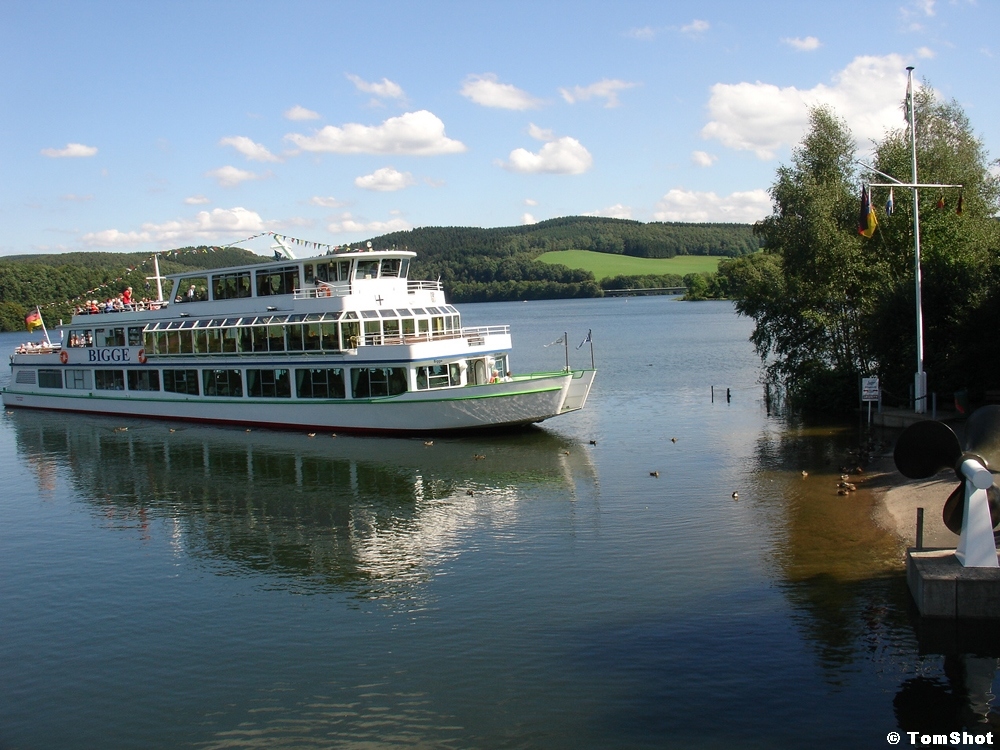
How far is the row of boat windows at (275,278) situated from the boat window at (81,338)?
7.07 metres

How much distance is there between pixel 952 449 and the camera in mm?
13273

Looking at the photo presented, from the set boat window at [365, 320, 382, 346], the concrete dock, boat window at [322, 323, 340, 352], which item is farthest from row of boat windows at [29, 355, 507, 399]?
the concrete dock

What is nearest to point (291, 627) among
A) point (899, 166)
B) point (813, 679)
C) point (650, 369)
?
point (813, 679)

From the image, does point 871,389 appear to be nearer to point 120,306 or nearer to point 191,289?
point 191,289

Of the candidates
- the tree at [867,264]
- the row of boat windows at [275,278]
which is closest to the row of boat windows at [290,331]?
the row of boat windows at [275,278]

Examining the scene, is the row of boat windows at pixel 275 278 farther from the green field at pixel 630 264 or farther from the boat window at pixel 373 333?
the green field at pixel 630 264

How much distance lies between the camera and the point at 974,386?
28.1 meters

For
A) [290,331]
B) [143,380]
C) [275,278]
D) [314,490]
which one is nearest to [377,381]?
[290,331]

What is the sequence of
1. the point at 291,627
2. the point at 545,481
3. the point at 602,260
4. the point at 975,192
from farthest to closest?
the point at 602,260
the point at 975,192
the point at 545,481
the point at 291,627

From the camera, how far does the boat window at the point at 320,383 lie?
3412cm

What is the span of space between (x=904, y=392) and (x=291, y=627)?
24863 mm

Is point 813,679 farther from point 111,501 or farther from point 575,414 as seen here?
point 575,414

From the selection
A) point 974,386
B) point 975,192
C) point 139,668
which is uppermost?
point 975,192

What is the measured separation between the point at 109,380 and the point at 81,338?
3.63 m
